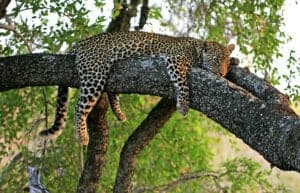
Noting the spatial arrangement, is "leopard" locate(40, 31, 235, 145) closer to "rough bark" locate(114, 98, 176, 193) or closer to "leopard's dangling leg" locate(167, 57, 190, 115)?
"leopard's dangling leg" locate(167, 57, 190, 115)

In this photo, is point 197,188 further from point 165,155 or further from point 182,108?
point 182,108

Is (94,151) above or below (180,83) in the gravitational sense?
below

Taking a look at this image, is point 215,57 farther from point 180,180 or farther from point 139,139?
point 180,180

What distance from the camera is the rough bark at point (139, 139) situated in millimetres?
6336

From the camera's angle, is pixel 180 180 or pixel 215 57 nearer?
pixel 215 57

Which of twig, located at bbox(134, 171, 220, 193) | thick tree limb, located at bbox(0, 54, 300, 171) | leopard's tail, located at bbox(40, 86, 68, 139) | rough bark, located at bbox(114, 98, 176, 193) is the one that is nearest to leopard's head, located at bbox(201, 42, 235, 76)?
thick tree limb, located at bbox(0, 54, 300, 171)

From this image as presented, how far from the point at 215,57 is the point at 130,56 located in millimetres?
766

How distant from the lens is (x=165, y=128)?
9078 millimetres

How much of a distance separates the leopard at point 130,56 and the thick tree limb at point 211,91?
78 mm

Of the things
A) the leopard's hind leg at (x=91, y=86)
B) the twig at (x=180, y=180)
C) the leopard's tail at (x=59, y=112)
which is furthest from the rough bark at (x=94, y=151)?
the twig at (x=180, y=180)

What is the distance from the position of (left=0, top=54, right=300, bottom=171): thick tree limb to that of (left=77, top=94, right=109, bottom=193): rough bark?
2.70 ft

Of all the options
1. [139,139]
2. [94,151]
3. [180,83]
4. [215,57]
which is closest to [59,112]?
[94,151]

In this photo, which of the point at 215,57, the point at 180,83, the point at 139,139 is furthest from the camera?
the point at 139,139

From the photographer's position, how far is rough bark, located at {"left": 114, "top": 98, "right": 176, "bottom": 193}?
6.34 m
